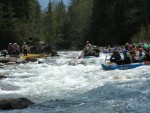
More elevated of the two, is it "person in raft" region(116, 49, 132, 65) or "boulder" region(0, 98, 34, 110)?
"person in raft" region(116, 49, 132, 65)

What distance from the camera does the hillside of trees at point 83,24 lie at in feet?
188

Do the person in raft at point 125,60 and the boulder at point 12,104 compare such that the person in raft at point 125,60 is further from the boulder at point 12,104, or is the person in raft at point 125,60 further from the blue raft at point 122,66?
the boulder at point 12,104

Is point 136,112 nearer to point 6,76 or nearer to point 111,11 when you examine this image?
point 6,76

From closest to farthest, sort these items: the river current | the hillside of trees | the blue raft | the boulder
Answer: the river current → the boulder → the blue raft → the hillside of trees

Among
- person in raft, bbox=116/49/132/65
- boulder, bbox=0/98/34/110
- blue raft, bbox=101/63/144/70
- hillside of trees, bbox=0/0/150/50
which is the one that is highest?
hillside of trees, bbox=0/0/150/50

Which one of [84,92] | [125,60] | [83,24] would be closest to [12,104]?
[84,92]

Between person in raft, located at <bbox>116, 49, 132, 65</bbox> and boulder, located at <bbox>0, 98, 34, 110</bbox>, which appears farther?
person in raft, located at <bbox>116, 49, 132, 65</bbox>

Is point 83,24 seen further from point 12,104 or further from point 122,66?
point 12,104

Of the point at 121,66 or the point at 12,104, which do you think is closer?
the point at 12,104

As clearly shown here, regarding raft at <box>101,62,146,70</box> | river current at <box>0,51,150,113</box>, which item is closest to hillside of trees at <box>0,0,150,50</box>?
raft at <box>101,62,146,70</box>

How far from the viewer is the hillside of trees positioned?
5741 cm

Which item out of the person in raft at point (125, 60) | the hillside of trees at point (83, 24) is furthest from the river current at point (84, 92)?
the hillside of trees at point (83, 24)

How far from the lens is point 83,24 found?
8525cm

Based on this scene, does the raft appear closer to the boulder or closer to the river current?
the river current
